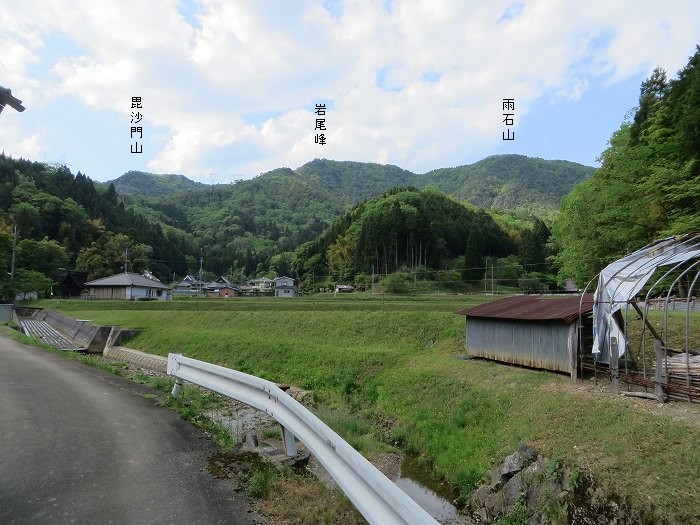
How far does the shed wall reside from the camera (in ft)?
34.0

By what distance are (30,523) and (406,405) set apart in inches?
342

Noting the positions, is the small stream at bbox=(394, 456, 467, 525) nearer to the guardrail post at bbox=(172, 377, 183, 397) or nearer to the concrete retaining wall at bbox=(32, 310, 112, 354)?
the guardrail post at bbox=(172, 377, 183, 397)

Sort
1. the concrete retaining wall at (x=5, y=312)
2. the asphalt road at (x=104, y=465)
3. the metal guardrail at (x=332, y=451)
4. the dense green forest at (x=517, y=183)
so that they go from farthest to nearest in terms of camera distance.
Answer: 1. the dense green forest at (x=517, y=183)
2. the concrete retaining wall at (x=5, y=312)
3. the asphalt road at (x=104, y=465)
4. the metal guardrail at (x=332, y=451)

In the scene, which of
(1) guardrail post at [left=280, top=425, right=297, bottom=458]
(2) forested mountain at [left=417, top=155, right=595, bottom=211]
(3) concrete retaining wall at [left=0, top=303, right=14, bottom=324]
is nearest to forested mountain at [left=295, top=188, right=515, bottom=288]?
(3) concrete retaining wall at [left=0, top=303, right=14, bottom=324]

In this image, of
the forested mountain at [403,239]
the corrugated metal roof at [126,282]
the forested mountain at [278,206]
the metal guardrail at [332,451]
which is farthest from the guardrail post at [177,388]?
the forested mountain at [278,206]

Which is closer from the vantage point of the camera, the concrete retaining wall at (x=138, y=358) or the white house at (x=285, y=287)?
the concrete retaining wall at (x=138, y=358)

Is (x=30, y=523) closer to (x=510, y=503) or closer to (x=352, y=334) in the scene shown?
(x=510, y=503)

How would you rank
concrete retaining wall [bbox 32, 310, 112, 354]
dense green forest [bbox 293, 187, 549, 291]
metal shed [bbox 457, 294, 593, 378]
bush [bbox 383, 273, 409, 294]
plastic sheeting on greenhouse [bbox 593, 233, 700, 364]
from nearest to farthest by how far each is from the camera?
plastic sheeting on greenhouse [bbox 593, 233, 700, 364], metal shed [bbox 457, 294, 593, 378], concrete retaining wall [bbox 32, 310, 112, 354], bush [bbox 383, 273, 409, 294], dense green forest [bbox 293, 187, 549, 291]

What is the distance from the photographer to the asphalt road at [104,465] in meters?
3.42

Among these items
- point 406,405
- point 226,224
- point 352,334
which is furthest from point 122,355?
point 226,224

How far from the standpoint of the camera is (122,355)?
18688mm

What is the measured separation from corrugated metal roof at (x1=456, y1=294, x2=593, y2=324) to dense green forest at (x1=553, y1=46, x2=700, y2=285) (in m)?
12.1

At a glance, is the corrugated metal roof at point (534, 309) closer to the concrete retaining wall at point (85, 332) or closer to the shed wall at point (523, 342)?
the shed wall at point (523, 342)

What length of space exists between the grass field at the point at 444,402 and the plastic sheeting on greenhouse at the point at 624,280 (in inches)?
52.5
